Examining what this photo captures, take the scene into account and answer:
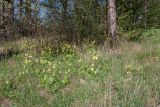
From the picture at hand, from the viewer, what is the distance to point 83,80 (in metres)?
8.35

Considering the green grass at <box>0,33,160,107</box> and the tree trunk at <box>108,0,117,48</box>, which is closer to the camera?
the green grass at <box>0,33,160,107</box>

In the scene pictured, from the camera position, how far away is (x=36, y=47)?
44.5 ft

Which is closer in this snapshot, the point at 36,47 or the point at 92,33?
the point at 36,47

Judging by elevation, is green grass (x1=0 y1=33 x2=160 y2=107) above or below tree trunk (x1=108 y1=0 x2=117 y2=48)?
below

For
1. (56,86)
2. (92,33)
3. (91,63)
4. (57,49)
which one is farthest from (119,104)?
(92,33)

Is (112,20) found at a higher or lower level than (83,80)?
higher

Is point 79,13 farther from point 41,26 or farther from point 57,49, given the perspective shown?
point 57,49

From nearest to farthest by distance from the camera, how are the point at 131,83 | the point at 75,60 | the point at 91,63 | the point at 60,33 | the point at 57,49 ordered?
the point at 131,83 → the point at 91,63 → the point at 75,60 → the point at 57,49 → the point at 60,33

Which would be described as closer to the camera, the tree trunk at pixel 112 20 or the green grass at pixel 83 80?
the green grass at pixel 83 80

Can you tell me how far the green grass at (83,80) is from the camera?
6.72 m

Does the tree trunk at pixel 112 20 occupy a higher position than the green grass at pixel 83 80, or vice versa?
the tree trunk at pixel 112 20

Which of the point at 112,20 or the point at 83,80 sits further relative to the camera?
the point at 112,20

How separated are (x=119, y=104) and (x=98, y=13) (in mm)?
10666

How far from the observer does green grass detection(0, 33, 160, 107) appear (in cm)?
672
